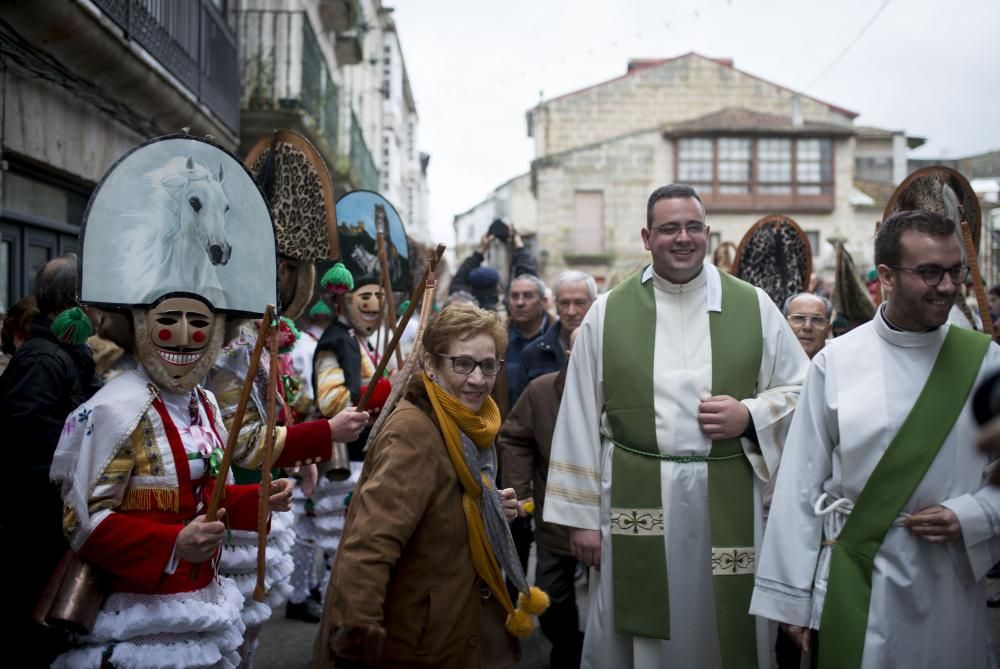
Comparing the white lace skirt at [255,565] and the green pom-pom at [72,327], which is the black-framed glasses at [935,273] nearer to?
the white lace skirt at [255,565]

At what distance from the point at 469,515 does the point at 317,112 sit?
12985mm

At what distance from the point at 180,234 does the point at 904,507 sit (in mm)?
2412

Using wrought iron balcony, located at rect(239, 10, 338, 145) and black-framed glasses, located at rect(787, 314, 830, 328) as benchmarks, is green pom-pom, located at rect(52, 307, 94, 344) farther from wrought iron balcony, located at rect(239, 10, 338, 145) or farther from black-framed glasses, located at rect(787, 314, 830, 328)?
wrought iron balcony, located at rect(239, 10, 338, 145)

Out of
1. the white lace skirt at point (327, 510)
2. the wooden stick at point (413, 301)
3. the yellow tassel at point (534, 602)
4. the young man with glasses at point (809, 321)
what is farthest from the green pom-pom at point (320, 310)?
the yellow tassel at point (534, 602)

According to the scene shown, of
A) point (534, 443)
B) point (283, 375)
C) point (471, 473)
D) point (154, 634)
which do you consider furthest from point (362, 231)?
point (154, 634)

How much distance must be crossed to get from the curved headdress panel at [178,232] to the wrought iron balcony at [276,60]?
10.0 m

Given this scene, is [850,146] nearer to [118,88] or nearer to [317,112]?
[317,112]

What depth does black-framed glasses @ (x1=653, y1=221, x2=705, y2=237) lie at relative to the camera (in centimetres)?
365

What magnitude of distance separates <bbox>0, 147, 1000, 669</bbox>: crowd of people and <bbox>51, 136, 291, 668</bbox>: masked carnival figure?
1 cm

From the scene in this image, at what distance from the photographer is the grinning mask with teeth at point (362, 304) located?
558 centimetres

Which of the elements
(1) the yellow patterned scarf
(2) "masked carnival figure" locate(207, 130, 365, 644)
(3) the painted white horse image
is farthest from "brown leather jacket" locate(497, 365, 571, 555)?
(3) the painted white horse image

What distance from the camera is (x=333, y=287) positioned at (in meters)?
4.79

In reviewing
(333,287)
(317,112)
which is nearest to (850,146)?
(317,112)

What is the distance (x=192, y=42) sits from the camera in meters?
Result: 10.3
